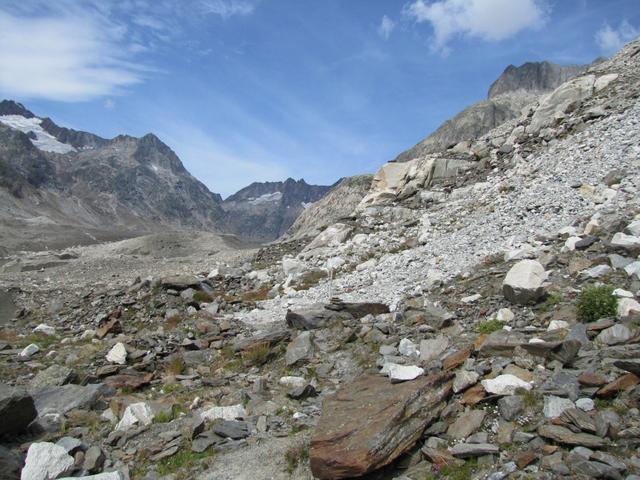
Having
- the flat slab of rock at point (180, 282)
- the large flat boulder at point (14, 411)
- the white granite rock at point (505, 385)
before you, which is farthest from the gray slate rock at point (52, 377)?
the white granite rock at point (505, 385)

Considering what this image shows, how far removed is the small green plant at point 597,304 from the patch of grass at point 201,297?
1422 cm

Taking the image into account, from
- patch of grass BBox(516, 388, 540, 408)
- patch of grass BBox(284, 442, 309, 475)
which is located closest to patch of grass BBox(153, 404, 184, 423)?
patch of grass BBox(284, 442, 309, 475)

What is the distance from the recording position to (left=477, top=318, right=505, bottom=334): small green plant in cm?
1061

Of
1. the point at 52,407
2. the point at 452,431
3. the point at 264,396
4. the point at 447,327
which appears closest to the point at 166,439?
the point at 264,396

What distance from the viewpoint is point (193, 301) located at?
19406 mm

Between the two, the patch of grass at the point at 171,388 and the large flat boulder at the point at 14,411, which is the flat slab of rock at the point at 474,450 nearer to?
the patch of grass at the point at 171,388

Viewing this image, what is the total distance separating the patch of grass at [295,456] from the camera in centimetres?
749

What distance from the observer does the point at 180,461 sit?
8180mm

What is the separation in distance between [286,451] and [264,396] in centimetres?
258

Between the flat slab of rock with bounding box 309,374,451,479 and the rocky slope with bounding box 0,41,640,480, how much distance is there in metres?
0.03

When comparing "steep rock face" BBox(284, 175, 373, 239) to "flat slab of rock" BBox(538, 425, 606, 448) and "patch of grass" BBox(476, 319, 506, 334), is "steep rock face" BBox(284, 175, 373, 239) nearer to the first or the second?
"patch of grass" BBox(476, 319, 506, 334)

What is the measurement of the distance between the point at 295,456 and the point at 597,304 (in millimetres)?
6475

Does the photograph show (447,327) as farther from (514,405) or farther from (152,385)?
(152,385)

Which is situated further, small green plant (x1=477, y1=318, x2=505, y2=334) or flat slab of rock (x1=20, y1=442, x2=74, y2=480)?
small green plant (x1=477, y1=318, x2=505, y2=334)
